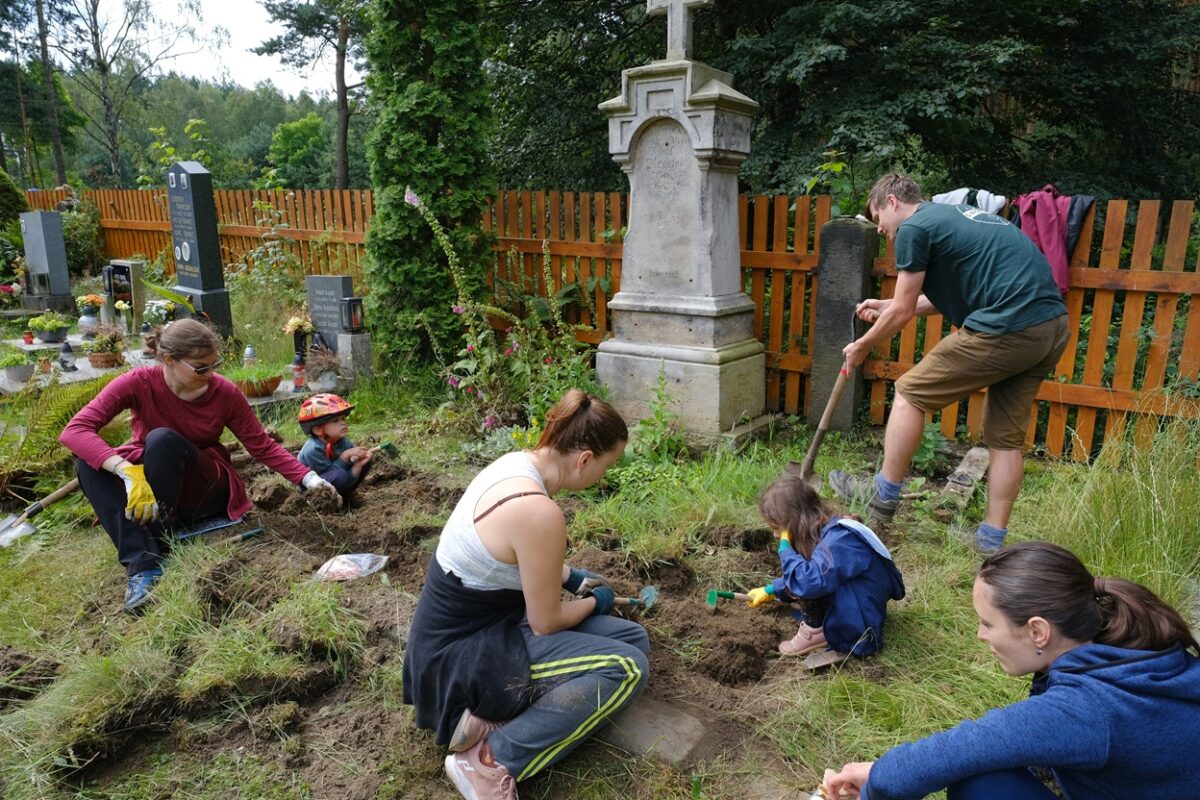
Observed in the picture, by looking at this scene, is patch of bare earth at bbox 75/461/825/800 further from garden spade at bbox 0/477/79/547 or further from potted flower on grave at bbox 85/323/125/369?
potted flower on grave at bbox 85/323/125/369

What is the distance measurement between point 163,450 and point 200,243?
4.63 meters

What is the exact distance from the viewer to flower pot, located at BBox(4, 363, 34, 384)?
6340mm

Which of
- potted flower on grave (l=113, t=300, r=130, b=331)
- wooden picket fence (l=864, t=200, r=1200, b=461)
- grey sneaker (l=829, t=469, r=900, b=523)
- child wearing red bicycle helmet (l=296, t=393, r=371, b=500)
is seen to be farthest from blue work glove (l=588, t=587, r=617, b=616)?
potted flower on grave (l=113, t=300, r=130, b=331)

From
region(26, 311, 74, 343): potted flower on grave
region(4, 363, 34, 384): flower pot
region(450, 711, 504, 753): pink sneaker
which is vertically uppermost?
region(26, 311, 74, 343): potted flower on grave

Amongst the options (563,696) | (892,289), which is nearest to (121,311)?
(892,289)

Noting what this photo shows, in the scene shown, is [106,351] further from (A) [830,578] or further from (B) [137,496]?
(A) [830,578]

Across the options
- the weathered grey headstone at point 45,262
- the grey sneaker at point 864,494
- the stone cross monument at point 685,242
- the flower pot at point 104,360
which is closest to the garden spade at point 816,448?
the grey sneaker at point 864,494

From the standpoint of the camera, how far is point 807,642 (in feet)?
8.96

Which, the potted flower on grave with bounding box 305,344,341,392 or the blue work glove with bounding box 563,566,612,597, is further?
the potted flower on grave with bounding box 305,344,341,392

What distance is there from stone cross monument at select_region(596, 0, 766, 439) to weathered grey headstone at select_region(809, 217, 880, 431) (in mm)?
429

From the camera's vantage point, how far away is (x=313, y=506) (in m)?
3.98

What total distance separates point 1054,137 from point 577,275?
6.14m

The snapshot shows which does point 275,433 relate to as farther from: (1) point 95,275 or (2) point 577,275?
(1) point 95,275

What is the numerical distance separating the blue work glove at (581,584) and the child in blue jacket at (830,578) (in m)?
0.65
